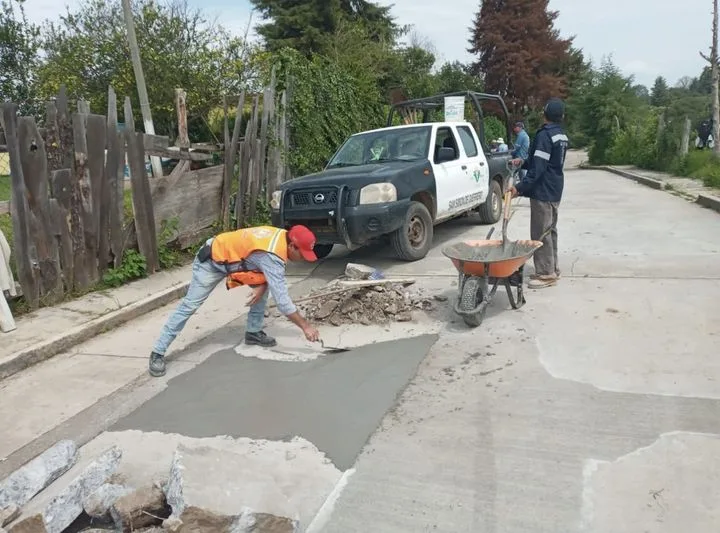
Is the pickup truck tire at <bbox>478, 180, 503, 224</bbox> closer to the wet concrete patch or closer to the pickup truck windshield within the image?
the pickup truck windshield

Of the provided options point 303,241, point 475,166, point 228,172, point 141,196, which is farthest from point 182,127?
point 303,241

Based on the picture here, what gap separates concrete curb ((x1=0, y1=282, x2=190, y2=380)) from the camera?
5.20 metres

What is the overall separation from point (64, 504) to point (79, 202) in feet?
15.3

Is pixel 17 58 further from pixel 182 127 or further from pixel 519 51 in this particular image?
pixel 519 51

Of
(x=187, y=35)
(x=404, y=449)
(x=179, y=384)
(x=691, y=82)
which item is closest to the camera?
(x=404, y=449)

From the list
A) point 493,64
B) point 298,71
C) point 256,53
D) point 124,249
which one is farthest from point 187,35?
point 493,64

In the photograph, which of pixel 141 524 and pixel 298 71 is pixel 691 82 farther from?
pixel 141 524

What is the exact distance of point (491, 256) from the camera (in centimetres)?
614

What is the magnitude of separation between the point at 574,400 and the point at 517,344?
3.66ft

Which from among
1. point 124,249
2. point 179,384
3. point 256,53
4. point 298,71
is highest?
point 256,53

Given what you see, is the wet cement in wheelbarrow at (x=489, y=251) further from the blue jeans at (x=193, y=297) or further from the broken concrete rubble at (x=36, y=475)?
the broken concrete rubble at (x=36, y=475)

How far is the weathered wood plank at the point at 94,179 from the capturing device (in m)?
6.89

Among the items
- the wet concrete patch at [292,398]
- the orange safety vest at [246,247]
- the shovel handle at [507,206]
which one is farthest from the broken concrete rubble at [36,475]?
the shovel handle at [507,206]

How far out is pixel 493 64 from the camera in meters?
44.5
